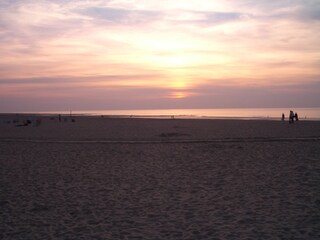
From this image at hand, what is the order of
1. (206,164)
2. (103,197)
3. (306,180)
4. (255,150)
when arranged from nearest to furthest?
(103,197) → (306,180) → (206,164) → (255,150)

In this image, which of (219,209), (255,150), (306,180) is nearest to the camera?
(219,209)

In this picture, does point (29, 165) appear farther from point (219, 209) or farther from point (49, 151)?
point (219, 209)

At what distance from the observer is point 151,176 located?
1109 cm

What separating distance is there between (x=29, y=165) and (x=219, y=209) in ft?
26.2

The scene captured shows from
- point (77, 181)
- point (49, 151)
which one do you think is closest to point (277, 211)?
point (77, 181)

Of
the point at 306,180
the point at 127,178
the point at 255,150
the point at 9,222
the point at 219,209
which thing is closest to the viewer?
the point at 9,222

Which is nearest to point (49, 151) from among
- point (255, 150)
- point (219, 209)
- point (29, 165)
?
point (29, 165)

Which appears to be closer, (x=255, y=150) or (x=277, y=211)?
(x=277, y=211)

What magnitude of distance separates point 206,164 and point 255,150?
441 centimetres

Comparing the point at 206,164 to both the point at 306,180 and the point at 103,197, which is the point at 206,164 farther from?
the point at 103,197

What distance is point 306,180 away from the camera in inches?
391

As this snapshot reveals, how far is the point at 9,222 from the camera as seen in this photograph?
6906 mm

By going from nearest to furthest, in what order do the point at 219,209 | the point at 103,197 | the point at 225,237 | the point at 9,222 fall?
the point at 225,237
the point at 9,222
the point at 219,209
the point at 103,197

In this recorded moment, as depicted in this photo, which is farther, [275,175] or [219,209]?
[275,175]
